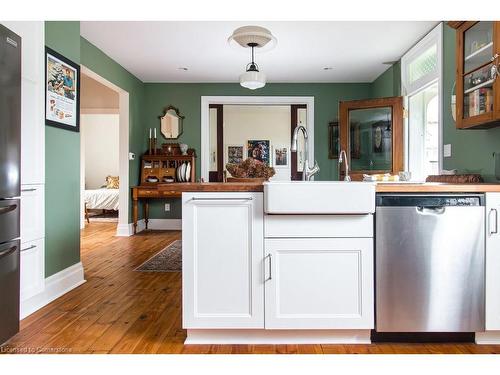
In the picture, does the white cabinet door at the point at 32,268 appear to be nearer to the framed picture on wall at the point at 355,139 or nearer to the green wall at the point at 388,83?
the framed picture on wall at the point at 355,139

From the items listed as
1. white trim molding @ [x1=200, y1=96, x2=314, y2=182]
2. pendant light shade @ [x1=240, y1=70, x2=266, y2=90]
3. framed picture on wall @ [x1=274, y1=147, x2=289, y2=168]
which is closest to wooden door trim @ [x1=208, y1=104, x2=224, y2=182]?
white trim molding @ [x1=200, y1=96, x2=314, y2=182]

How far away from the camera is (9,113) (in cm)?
186

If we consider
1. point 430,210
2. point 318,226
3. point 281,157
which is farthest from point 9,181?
point 281,157

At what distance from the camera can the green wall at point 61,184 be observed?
2643 mm

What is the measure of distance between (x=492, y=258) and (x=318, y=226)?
2.78 feet

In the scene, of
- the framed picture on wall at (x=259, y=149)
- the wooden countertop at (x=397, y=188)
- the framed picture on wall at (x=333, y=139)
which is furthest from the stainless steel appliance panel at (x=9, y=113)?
the framed picture on wall at (x=259, y=149)

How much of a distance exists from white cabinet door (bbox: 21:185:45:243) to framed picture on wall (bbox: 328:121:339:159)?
4513mm

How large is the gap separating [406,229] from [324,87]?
4682mm

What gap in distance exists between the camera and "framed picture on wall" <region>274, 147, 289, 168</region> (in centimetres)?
926

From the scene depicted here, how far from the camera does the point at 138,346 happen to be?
1.87m

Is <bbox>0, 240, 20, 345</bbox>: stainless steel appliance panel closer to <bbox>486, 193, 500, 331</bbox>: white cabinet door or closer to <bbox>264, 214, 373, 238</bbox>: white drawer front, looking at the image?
<bbox>264, 214, 373, 238</bbox>: white drawer front

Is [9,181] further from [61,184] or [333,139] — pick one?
[333,139]

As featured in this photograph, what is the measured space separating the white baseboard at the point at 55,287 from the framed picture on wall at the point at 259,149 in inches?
260
